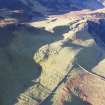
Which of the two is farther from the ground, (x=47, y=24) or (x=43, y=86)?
(x=47, y=24)

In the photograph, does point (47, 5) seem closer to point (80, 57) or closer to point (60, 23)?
point (60, 23)

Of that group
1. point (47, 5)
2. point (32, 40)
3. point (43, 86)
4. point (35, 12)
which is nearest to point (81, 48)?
point (32, 40)

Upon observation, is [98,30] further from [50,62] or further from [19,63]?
[19,63]

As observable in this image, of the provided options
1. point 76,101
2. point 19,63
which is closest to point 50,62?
point 19,63

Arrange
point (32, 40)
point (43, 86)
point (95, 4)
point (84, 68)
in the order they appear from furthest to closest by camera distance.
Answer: point (95, 4), point (32, 40), point (84, 68), point (43, 86)

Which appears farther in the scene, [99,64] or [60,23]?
[60,23]

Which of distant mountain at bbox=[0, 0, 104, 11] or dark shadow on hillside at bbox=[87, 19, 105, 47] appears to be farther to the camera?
distant mountain at bbox=[0, 0, 104, 11]

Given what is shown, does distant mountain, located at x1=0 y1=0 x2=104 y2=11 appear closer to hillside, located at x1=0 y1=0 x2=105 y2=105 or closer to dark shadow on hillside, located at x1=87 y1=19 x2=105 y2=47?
hillside, located at x1=0 y1=0 x2=105 y2=105

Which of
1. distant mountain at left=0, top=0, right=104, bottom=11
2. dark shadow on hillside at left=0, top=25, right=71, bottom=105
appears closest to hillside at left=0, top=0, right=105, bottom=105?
dark shadow on hillside at left=0, top=25, right=71, bottom=105
